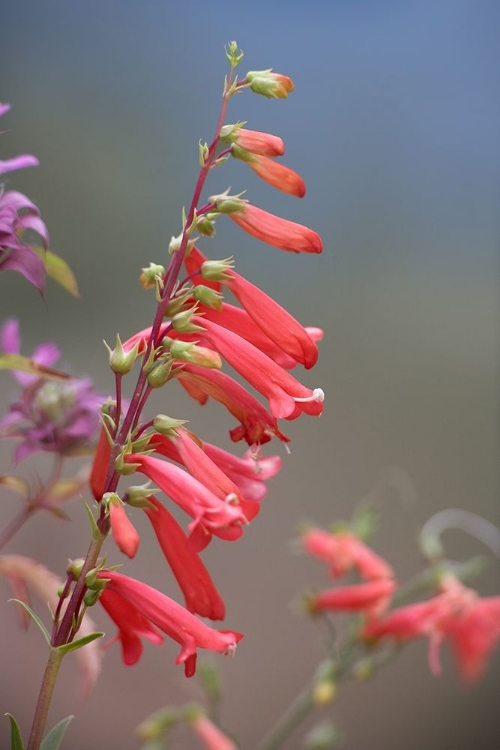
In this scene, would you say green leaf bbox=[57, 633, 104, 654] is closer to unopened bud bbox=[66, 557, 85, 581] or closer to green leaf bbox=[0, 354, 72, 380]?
unopened bud bbox=[66, 557, 85, 581]

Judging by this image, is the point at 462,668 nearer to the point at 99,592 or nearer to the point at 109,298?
the point at 99,592

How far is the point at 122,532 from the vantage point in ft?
1.06

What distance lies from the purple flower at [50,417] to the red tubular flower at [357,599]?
14.6 inches

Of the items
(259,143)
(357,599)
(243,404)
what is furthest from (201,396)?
(357,599)

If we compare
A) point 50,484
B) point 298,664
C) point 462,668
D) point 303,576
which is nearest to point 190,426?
point 303,576

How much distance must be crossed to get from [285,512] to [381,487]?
260 millimetres

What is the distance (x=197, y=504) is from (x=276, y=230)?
146 millimetres

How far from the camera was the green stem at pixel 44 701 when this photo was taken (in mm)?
330

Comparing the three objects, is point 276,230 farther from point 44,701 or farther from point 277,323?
point 44,701

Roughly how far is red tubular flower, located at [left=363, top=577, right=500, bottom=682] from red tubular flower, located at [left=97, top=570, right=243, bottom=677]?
451 mm

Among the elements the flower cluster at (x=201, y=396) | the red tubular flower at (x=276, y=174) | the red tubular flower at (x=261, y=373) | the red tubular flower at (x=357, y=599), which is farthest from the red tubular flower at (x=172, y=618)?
the red tubular flower at (x=357, y=599)

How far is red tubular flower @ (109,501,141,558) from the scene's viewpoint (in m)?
0.32

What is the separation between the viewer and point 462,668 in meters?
0.87

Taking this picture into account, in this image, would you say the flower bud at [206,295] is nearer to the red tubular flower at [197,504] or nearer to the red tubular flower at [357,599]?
the red tubular flower at [197,504]
